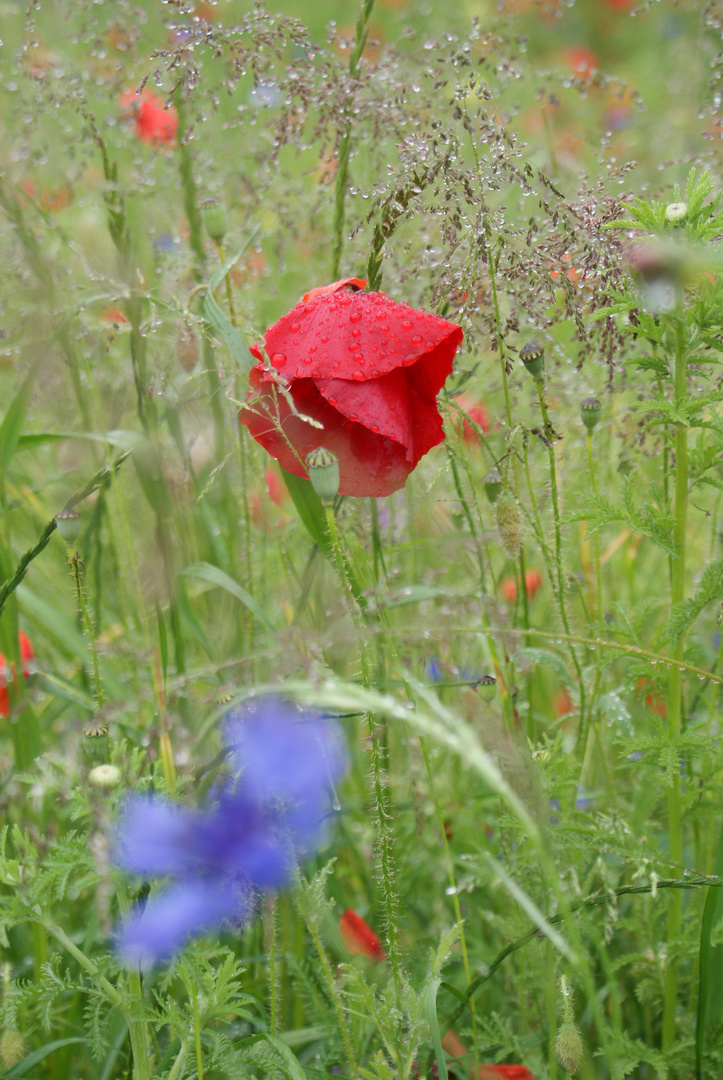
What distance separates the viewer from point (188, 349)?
121cm

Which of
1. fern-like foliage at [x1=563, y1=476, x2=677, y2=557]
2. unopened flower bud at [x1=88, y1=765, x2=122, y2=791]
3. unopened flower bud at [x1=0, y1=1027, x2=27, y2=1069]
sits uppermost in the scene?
fern-like foliage at [x1=563, y1=476, x2=677, y2=557]

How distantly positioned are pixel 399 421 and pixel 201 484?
0.78 metres

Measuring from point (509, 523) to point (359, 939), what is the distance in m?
0.50

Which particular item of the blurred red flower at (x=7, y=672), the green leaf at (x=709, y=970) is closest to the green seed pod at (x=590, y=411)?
the green leaf at (x=709, y=970)

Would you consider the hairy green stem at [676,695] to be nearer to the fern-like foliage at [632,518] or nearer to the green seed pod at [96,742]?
the fern-like foliage at [632,518]

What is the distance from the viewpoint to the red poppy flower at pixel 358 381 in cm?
78

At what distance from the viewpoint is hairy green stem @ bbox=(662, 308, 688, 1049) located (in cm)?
88

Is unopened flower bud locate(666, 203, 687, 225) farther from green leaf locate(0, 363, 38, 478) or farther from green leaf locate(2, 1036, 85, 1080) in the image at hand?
green leaf locate(2, 1036, 85, 1080)

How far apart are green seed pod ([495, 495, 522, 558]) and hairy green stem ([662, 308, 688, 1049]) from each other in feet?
0.48

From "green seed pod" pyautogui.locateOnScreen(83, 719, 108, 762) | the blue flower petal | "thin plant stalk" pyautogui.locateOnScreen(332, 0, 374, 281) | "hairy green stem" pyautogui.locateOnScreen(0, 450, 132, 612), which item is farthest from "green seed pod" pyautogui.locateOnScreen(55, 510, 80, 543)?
"thin plant stalk" pyautogui.locateOnScreen(332, 0, 374, 281)

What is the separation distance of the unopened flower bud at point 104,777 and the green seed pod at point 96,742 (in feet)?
0.15

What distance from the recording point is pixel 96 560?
1.22m

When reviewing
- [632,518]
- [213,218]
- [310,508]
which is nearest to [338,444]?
[310,508]

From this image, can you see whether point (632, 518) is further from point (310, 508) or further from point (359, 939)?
point (359, 939)
